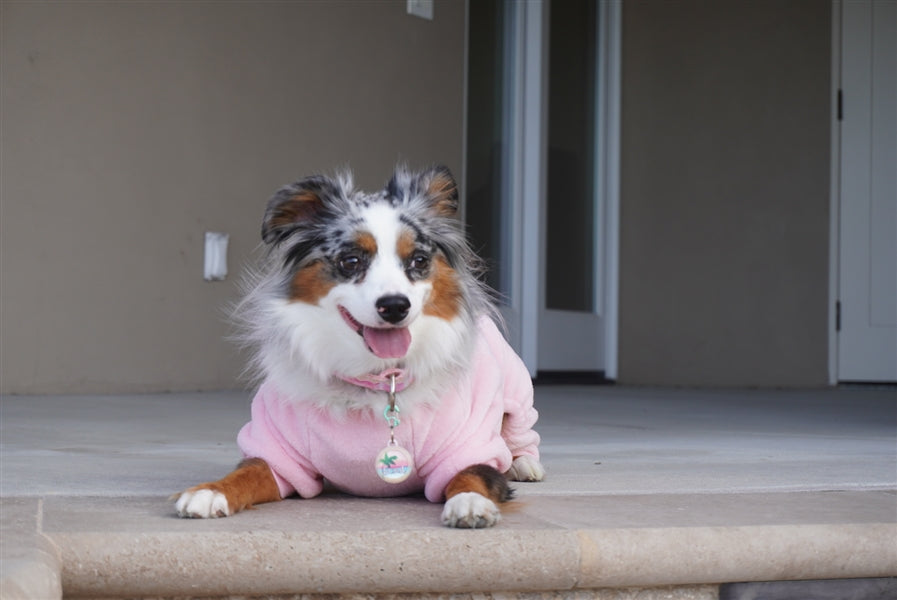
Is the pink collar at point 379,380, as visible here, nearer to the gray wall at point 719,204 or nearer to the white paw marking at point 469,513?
the white paw marking at point 469,513

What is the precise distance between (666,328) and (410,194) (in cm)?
494

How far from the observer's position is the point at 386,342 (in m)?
2.20

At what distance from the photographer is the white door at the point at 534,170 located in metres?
6.53

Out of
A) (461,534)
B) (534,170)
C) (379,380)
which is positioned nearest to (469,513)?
(461,534)

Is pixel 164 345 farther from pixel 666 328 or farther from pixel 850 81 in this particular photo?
pixel 850 81

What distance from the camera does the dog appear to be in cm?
219

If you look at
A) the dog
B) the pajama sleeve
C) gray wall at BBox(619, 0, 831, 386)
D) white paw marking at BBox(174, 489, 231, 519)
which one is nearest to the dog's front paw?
white paw marking at BBox(174, 489, 231, 519)

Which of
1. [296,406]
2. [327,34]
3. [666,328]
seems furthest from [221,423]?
[666,328]

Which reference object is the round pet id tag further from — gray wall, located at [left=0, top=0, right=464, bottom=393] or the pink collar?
gray wall, located at [left=0, top=0, right=464, bottom=393]

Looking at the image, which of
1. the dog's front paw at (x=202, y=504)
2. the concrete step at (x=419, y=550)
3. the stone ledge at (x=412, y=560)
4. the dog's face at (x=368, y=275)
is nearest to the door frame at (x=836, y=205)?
the concrete step at (x=419, y=550)

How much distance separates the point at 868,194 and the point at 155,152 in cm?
416

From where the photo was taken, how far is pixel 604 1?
7039 millimetres

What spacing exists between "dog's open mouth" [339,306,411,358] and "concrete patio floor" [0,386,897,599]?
290 millimetres

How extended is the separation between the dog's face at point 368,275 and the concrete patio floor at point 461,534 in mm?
300
